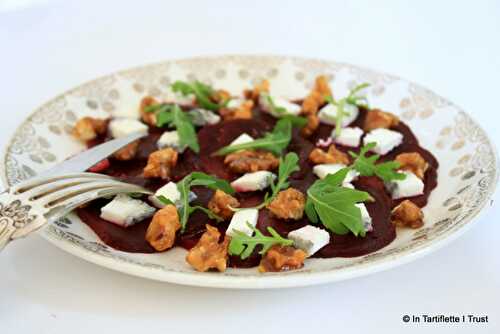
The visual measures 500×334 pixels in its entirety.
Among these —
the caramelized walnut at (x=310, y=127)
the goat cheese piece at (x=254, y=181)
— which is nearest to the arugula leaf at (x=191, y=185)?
the goat cheese piece at (x=254, y=181)

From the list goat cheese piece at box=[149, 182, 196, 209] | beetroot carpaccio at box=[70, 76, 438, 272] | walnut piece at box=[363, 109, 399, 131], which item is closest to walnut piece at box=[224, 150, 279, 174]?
beetroot carpaccio at box=[70, 76, 438, 272]

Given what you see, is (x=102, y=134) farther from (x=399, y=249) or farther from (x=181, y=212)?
(x=399, y=249)

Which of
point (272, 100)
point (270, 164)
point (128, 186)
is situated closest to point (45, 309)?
point (128, 186)

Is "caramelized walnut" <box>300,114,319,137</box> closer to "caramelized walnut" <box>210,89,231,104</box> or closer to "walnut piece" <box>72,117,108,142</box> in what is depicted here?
"caramelized walnut" <box>210,89,231,104</box>

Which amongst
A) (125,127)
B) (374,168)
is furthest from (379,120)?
(125,127)

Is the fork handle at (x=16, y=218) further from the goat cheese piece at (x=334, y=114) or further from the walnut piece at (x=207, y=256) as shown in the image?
the goat cheese piece at (x=334, y=114)

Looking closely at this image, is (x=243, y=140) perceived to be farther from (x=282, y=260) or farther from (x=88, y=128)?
(x=282, y=260)
